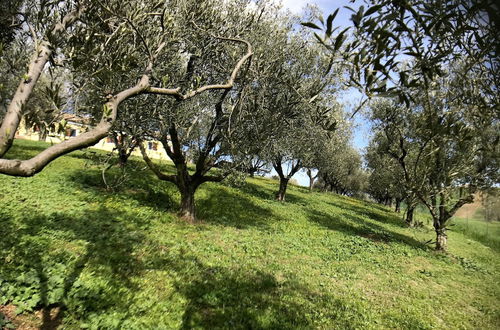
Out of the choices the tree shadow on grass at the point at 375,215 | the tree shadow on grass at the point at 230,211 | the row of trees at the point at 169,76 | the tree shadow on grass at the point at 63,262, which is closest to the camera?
the row of trees at the point at 169,76

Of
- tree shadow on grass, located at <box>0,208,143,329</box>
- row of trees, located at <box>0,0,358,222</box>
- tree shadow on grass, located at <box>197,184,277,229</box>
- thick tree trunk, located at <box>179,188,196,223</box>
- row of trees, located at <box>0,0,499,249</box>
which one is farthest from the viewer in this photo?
tree shadow on grass, located at <box>197,184,277,229</box>

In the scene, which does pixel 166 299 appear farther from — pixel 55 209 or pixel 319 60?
pixel 319 60

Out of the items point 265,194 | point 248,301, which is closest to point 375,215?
point 265,194

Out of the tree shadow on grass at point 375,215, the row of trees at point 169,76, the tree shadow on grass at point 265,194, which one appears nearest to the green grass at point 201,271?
the row of trees at point 169,76

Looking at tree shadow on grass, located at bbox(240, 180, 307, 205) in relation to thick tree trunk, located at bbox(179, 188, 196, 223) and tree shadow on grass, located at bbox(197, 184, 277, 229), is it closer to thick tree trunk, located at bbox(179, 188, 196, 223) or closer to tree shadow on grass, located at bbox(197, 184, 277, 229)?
tree shadow on grass, located at bbox(197, 184, 277, 229)

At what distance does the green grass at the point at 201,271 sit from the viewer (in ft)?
23.6

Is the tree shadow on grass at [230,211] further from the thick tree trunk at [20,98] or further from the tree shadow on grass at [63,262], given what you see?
the thick tree trunk at [20,98]

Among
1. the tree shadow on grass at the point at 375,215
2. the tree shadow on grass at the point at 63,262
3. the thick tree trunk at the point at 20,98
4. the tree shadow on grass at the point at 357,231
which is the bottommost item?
the tree shadow on grass at the point at 63,262

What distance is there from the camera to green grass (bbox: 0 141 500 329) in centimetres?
720

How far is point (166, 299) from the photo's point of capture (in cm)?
770

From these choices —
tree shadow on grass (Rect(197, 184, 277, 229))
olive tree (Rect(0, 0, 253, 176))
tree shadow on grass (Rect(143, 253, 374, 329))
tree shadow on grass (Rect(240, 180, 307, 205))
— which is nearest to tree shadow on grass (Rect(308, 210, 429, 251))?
tree shadow on grass (Rect(197, 184, 277, 229))

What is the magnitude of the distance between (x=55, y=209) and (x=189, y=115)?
A: 7.15m

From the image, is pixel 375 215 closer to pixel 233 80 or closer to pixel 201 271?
pixel 201 271

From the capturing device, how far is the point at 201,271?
976 cm
